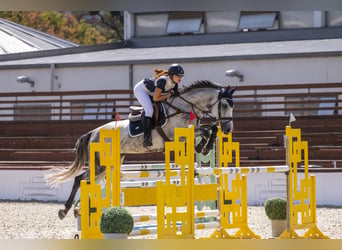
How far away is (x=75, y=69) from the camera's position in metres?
18.4

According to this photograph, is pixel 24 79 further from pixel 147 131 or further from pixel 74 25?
pixel 74 25

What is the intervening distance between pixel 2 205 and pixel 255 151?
4.47 m

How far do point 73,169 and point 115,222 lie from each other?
3578 millimetres

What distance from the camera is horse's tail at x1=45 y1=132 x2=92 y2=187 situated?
318 inches

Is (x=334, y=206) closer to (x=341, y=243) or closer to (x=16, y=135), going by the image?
(x=16, y=135)

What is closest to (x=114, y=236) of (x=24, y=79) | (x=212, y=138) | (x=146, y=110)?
(x=212, y=138)

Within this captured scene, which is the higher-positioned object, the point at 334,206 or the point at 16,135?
the point at 16,135

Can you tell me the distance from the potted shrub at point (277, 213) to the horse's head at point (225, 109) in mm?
1058

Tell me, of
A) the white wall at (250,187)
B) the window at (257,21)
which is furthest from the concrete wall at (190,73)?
the white wall at (250,187)

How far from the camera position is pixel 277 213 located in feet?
23.1

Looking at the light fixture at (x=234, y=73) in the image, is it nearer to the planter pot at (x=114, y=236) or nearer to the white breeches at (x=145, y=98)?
the white breeches at (x=145, y=98)

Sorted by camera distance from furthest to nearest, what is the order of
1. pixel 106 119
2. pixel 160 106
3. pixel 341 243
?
pixel 106 119
pixel 160 106
pixel 341 243

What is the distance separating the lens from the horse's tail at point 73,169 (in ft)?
26.5
